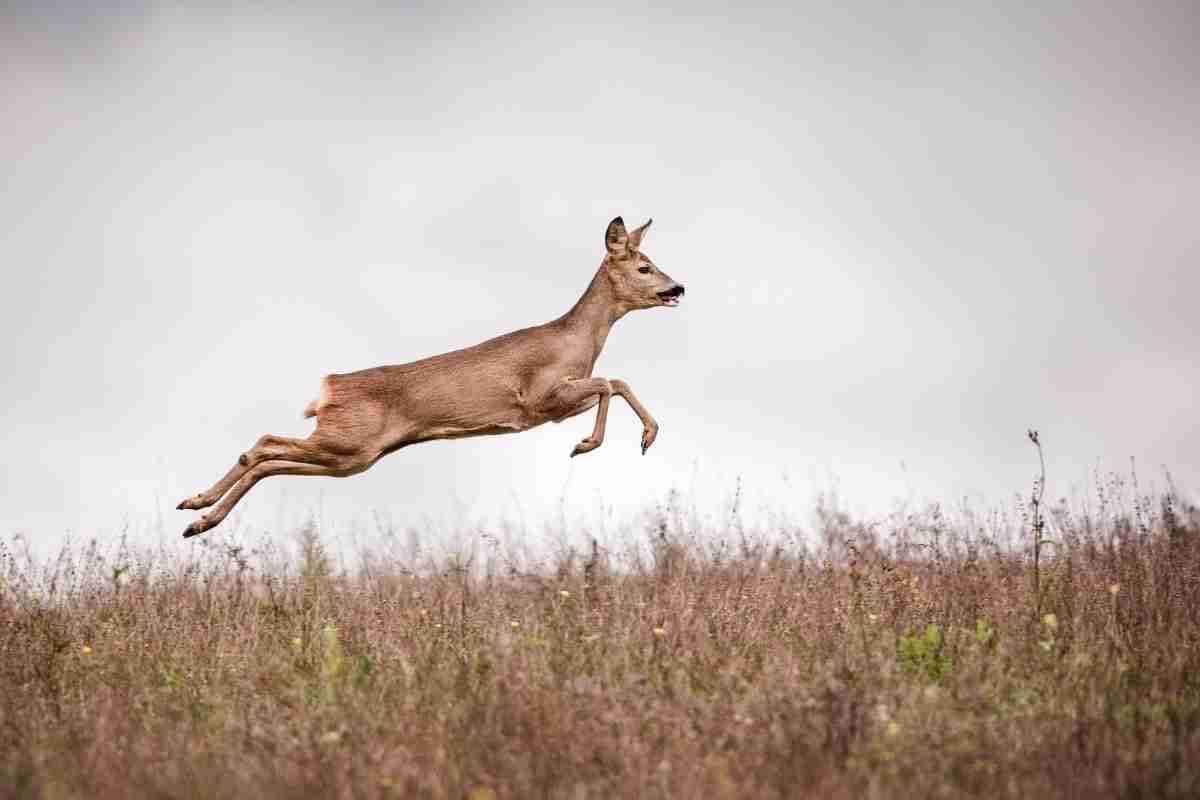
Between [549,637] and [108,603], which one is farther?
[108,603]

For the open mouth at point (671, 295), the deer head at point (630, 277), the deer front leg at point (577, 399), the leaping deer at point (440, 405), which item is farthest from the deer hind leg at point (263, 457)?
the open mouth at point (671, 295)

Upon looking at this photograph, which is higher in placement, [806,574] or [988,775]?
[806,574]

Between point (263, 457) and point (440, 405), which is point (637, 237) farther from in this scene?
point (263, 457)

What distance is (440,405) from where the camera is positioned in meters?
12.4

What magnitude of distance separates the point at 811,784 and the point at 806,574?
593 centimetres

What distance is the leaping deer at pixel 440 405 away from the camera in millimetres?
12281

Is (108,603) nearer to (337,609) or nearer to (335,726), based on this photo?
(337,609)

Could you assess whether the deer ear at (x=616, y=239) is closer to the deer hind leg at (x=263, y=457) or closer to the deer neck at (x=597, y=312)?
the deer neck at (x=597, y=312)

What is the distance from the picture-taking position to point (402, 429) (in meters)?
12.5

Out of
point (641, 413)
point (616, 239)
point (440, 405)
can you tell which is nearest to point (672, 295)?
point (616, 239)

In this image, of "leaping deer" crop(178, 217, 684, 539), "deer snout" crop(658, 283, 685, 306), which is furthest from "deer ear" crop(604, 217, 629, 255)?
"leaping deer" crop(178, 217, 684, 539)

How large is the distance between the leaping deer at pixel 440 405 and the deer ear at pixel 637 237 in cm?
152

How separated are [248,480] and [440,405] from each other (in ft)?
6.43

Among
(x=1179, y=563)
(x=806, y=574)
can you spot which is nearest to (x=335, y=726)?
(x=806, y=574)
